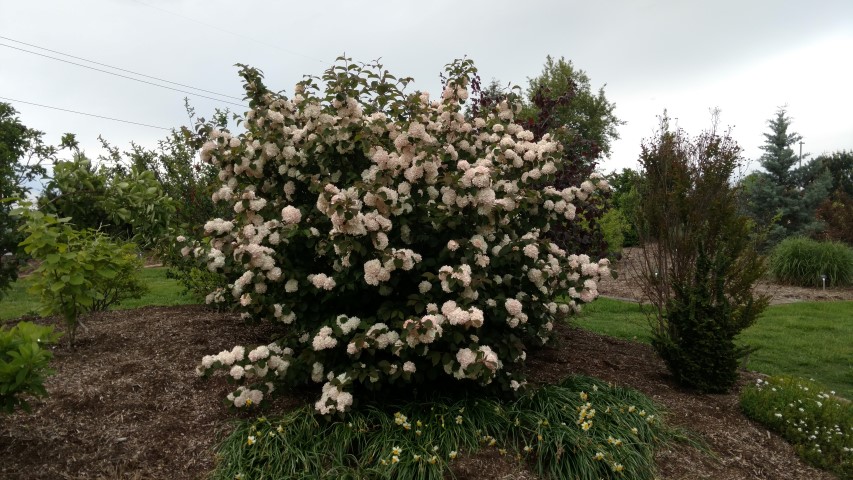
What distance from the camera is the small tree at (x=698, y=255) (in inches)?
177

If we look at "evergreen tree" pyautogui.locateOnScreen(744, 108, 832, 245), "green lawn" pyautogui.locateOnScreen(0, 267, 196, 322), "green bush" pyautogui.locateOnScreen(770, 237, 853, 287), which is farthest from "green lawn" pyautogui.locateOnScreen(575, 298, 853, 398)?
"evergreen tree" pyautogui.locateOnScreen(744, 108, 832, 245)

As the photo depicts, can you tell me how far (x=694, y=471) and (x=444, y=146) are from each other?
99.4 inches

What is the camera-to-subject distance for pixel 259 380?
4070mm

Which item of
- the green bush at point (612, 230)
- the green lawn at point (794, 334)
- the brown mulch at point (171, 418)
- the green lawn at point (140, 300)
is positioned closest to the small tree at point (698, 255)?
the brown mulch at point (171, 418)

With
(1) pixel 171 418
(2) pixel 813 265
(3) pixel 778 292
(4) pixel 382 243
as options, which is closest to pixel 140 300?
(1) pixel 171 418

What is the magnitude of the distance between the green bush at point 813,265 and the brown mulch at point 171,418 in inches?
351

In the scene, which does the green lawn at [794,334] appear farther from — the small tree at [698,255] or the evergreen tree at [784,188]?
the evergreen tree at [784,188]

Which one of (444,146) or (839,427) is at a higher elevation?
(444,146)

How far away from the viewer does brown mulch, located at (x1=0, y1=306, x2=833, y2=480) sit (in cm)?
327

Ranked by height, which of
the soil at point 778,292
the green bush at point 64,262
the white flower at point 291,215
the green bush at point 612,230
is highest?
the green bush at point 612,230

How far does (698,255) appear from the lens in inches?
184

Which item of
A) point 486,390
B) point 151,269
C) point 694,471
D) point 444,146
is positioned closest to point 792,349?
point 694,471

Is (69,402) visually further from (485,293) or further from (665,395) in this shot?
(665,395)

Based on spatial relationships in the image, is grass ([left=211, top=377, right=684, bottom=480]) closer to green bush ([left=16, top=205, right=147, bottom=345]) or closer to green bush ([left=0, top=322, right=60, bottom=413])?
green bush ([left=0, top=322, right=60, bottom=413])
